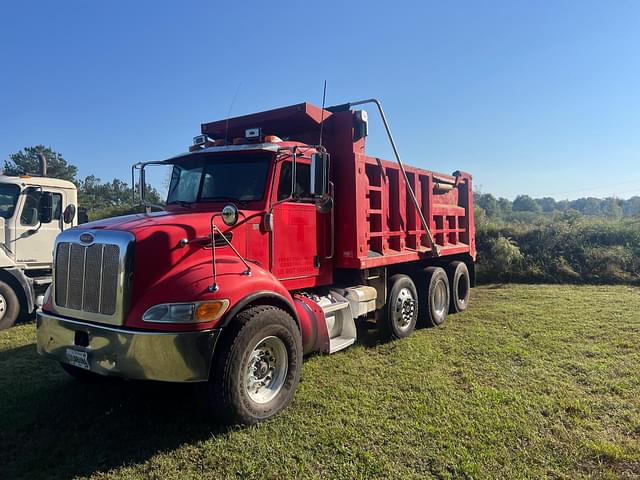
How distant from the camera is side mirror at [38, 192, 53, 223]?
8.15 m

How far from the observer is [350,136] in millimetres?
5766

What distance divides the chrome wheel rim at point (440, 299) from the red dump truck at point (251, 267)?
26cm

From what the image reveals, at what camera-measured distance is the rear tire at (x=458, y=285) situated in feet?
28.7

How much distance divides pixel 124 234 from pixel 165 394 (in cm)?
183

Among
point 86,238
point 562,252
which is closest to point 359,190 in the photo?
point 86,238

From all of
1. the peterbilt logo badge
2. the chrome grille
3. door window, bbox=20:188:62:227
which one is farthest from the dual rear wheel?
door window, bbox=20:188:62:227

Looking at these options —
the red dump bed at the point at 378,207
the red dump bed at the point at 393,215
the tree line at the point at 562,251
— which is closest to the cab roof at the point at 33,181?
the red dump bed at the point at 378,207

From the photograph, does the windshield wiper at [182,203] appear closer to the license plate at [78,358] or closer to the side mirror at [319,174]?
the side mirror at [319,174]

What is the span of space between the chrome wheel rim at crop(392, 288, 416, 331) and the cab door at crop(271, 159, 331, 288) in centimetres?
159

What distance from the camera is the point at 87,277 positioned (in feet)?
12.3

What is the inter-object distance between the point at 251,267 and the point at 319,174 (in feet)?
3.99

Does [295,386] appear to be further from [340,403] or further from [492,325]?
[492,325]

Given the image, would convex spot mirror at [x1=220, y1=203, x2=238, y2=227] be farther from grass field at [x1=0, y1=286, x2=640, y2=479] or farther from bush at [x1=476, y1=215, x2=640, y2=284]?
bush at [x1=476, y1=215, x2=640, y2=284]

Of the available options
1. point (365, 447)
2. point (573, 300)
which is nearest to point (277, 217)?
point (365, 447)
